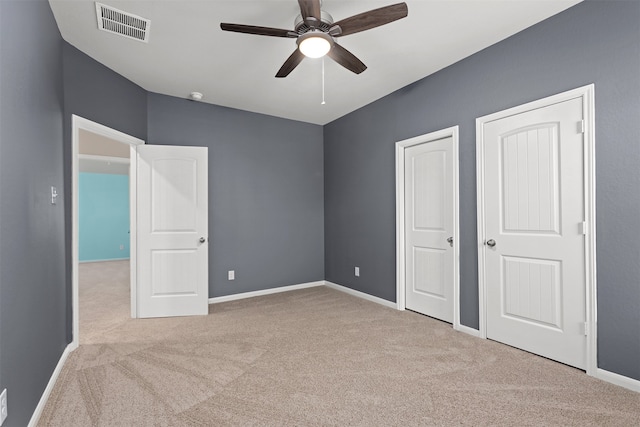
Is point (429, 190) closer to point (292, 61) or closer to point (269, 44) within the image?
point (292, 61)

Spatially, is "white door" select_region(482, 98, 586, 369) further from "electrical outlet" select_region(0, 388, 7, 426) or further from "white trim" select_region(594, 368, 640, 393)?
"electrical outlet" select_region(0, 388, 7, 426)

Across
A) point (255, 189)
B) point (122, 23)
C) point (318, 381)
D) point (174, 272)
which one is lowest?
point (318, 381)

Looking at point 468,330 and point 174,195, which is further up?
point 174,195

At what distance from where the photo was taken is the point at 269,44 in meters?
2.92

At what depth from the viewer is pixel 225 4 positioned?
2.37 m

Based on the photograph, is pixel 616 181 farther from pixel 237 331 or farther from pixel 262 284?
pixel 262 284

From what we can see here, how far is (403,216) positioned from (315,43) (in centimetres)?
242

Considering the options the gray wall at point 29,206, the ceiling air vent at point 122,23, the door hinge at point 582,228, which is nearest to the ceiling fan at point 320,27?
the ceiling air vent at point 122,23

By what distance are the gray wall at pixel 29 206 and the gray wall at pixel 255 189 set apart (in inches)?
72.2

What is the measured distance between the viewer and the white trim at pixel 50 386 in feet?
6.21

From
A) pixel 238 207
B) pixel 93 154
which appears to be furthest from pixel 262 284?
pixel 93 154

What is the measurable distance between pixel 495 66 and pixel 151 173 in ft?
12.3

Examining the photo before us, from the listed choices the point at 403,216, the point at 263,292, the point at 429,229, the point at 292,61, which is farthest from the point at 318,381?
the point at 263,292

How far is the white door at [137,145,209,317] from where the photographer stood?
3.84m
